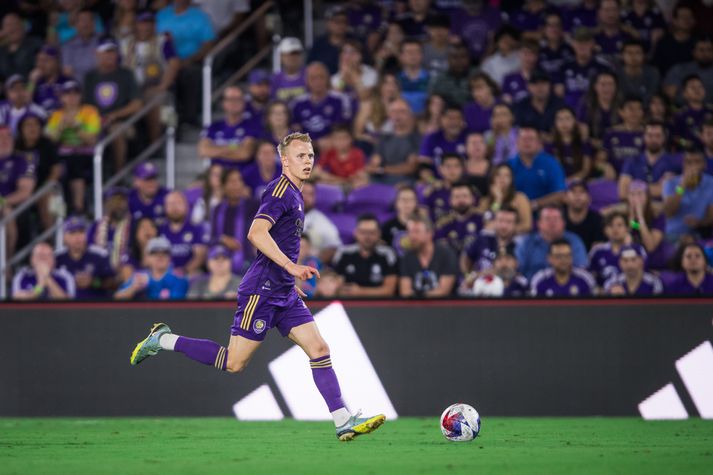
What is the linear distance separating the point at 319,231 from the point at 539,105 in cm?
309

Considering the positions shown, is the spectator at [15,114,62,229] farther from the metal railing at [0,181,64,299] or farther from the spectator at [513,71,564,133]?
the spectator at [513,71,564,133]

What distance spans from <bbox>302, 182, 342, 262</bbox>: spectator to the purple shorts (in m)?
4.85

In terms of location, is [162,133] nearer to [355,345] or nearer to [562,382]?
[355,345]

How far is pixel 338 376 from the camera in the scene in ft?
38.9

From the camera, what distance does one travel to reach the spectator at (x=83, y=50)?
17.6 meters

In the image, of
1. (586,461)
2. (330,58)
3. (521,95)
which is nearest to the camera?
(586,461)

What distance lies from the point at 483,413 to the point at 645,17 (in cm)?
656

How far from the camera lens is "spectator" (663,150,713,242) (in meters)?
13.5

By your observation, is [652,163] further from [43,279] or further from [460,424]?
[43,279]

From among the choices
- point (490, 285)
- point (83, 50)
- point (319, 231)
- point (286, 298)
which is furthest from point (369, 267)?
point (83, 50)

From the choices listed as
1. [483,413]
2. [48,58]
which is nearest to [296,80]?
[48,58]

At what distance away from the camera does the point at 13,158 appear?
15789mm

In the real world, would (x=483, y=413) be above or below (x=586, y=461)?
below

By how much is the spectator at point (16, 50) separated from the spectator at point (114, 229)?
319 centimetres
